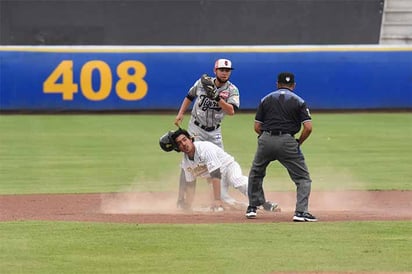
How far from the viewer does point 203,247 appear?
29.5ft

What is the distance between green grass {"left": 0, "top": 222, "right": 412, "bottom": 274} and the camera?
323 inches

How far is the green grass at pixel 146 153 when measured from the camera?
49.6ft

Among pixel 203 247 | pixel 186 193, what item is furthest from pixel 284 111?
pixel 186 193

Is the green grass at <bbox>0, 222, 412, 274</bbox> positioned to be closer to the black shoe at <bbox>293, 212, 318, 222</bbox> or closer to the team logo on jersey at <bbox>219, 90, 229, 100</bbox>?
the black shoe at <bbox>293, 212, 318, 222</bbox>

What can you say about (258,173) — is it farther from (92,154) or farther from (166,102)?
(166,102)

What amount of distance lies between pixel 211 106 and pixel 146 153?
20.1 feet

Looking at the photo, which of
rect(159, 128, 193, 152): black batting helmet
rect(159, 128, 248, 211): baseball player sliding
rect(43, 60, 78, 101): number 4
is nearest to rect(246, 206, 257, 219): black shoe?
rect(159, 128, 248, 211): baseball player sliding

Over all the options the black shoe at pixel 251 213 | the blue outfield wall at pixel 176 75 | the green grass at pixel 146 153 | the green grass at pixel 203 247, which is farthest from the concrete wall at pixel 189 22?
the green grass at pixel 203 247

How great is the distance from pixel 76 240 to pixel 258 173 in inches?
93.1

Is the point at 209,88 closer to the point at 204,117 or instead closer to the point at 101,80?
the point at 204,117

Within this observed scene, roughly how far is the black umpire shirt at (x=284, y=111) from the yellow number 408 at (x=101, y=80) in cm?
1463

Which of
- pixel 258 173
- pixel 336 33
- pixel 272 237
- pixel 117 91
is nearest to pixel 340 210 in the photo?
pixel 258 173

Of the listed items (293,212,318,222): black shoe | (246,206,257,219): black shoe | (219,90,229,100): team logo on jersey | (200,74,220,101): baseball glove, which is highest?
(200,74,220,101): baseball glove

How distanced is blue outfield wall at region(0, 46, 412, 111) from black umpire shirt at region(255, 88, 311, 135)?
14.6 meters
